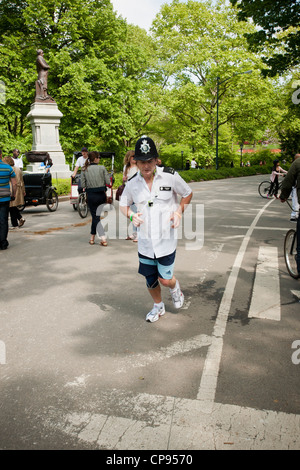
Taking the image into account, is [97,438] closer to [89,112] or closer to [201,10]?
[89,112]

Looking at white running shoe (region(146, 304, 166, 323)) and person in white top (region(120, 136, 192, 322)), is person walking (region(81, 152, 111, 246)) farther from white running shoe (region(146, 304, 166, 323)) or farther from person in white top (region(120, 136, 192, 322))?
person in white top (region(120, 136, 192, 322))

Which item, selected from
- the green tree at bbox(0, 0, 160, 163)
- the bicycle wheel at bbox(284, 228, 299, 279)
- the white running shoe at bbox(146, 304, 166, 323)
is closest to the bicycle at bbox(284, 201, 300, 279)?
the bicycle wheel at bbox(284, 228, 299, 279)

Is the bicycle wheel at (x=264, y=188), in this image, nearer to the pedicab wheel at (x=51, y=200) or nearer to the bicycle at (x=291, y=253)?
the pedicab wheel at (x=51, y=200)

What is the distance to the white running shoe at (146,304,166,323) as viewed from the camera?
454cm

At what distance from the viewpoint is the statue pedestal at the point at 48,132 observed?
22.7 meters

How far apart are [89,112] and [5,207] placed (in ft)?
75.5

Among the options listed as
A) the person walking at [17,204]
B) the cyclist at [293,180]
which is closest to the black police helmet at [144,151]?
the cyclist at [293,180]

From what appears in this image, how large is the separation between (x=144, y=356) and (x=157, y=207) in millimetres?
1482

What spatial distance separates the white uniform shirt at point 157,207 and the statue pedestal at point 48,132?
19.5 metres

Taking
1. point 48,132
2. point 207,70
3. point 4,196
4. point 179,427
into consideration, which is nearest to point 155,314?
point 179,427

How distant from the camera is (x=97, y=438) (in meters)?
2.63

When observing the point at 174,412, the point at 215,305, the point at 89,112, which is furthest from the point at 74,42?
the point at 174,412

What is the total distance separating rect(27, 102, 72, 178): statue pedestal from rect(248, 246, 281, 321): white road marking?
57.8 feet
